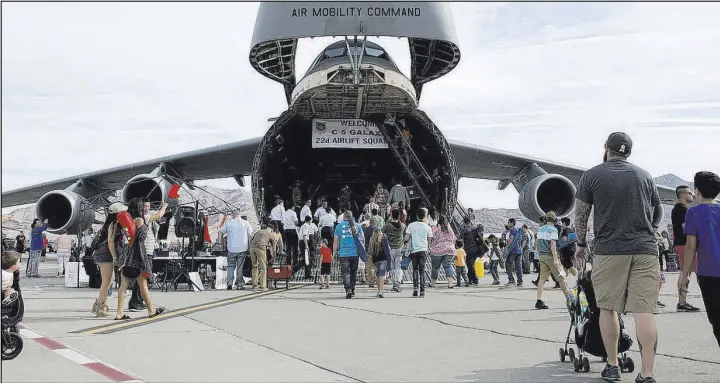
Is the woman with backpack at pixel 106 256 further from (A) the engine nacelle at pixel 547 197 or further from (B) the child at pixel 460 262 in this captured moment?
(A) the engine nacelle at pixel 547 197

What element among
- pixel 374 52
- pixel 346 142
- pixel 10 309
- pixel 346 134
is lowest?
A: pixel 10 309

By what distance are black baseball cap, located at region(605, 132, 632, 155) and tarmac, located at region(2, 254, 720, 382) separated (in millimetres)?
1580

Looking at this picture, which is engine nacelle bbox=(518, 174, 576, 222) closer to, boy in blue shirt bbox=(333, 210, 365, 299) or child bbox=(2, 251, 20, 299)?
boy in blue shirt bbox=(333, 210, 365, 299)

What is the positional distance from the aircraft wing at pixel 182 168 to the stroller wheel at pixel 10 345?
43.7 feet

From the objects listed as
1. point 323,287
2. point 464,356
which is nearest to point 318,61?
point 323,287

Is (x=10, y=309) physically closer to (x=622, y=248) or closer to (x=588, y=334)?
(x=588, y=334)

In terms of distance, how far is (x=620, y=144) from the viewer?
186 inches

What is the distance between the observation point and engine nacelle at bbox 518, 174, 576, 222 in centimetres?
1642

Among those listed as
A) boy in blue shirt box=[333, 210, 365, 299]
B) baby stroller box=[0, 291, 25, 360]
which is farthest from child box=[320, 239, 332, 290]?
baby stroller box=[0, 291, 25, 360]

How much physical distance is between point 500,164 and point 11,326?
16222mm

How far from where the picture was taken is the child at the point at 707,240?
15.5 feet

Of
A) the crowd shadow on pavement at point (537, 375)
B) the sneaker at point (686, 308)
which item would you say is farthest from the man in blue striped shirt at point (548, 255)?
the crowd shadow on pavement at point (537, 375)

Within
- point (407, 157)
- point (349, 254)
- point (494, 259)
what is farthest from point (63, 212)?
point (494, 259)

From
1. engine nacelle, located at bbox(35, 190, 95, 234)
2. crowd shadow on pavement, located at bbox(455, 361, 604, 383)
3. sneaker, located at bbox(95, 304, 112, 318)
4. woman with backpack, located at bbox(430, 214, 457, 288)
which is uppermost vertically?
engine nacelle, located at bbox(35, 190, 95, 234)
